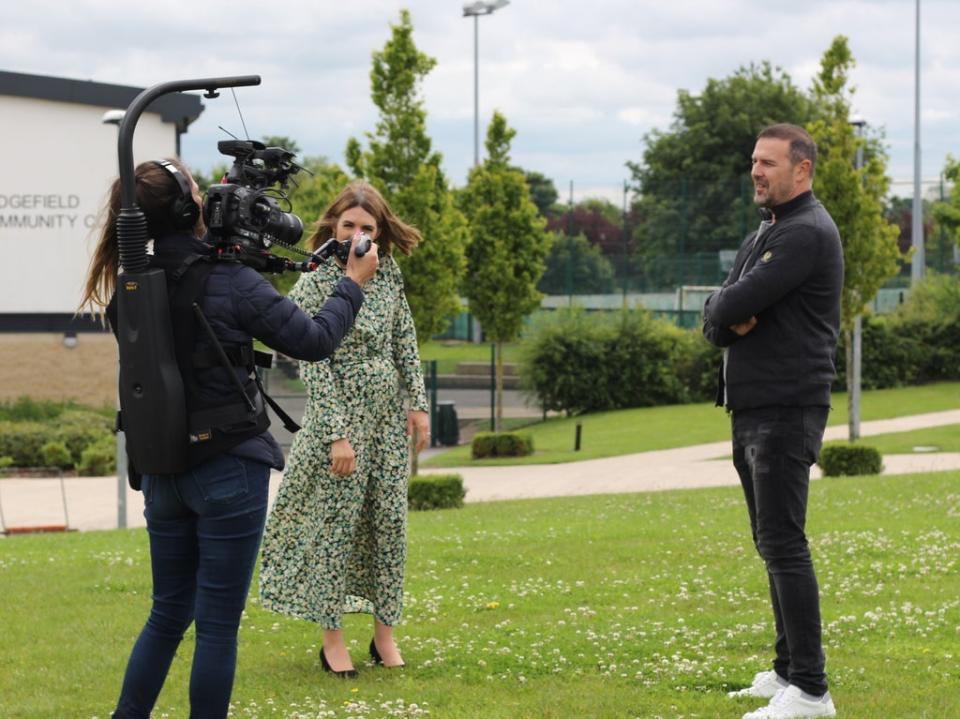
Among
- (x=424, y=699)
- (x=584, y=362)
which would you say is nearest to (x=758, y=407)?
(x=424, y=699)

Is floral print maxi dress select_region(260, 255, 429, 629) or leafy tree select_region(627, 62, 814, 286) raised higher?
leafy tree select_region(627, 62, 814, 286)

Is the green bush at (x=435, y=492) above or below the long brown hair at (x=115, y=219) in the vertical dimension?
below

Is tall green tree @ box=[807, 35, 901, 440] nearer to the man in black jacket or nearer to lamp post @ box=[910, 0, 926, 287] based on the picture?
the man in black jacket

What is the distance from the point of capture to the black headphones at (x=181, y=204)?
14.9 ft

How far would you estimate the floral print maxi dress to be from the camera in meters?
6.16

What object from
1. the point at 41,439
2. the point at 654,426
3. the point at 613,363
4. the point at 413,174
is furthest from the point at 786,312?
the point at 613,363

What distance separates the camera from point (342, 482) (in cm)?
620

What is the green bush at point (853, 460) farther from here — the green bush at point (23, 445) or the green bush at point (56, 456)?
the green bush at point (23, 445)

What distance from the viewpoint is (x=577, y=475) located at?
72.2 ft

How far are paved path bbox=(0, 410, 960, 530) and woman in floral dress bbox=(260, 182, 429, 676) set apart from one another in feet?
38.2

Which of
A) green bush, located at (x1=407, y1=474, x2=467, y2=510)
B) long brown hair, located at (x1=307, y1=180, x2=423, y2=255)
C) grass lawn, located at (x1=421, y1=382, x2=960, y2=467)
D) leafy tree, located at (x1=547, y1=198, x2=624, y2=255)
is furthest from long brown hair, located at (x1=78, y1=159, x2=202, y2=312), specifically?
leafy tree, located at (x1=547, y1=198, x2=624, y2=255)

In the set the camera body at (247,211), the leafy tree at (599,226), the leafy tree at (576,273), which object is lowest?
the camera body at (247,211)

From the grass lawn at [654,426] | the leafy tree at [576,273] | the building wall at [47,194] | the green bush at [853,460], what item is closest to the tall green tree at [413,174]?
the green bush at [853,460]

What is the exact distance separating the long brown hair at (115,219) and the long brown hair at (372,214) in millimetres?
1513
